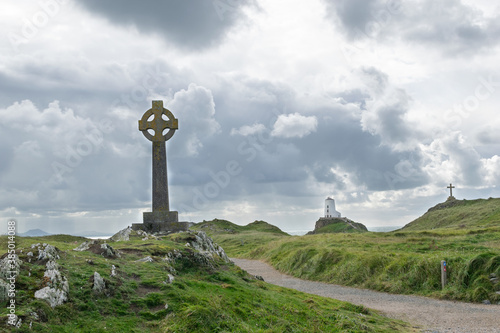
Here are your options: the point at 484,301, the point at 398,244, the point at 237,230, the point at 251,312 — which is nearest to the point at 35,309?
the point at 251,312

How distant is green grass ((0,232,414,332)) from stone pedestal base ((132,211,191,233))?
1029 cm

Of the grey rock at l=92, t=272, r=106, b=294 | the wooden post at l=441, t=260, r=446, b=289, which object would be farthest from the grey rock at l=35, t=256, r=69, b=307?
the wooden post at l=441, t=260, r=446, b=289

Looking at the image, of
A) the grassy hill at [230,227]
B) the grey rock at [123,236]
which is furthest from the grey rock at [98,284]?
the grassy hill at [230,227]

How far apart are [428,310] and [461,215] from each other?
2093 inches

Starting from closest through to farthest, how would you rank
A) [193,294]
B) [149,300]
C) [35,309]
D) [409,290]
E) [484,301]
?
[35,309] → [149,300] → [193,294] → [484,301] → [409,290]

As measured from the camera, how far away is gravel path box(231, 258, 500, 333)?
1489cm

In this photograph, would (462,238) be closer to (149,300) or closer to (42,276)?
(149,300)

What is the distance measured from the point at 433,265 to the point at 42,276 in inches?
761

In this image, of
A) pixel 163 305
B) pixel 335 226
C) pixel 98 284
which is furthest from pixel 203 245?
pixel 335 226

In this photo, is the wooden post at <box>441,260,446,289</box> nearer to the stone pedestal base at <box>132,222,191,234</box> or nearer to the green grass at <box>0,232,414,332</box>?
the green grass at <box>0,232,414,332</box>

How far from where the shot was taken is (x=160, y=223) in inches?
1054

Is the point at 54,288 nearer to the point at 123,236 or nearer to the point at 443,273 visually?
the point at 123,236

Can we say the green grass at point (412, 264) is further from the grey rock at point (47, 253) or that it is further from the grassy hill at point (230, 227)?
the grassy hill at point (230, 227)

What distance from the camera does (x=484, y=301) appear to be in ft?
60.8
